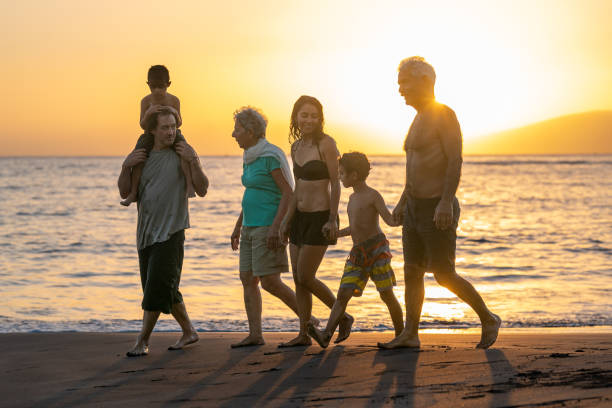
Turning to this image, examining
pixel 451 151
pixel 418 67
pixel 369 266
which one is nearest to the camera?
pixel 451 151

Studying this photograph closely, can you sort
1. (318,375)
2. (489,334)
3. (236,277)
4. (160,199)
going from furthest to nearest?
(236,277) < (160,199) < (489,334) < (318,375)

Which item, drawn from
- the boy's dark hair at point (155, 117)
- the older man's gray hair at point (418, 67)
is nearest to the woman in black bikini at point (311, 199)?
the older man's gray hair at point (418, 67)

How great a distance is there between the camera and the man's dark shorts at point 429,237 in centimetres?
469

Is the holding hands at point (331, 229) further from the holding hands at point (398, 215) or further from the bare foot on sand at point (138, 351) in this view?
the bare foot on sand at point (138, 351)

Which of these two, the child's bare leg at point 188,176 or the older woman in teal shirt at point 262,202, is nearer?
the child's bare leg at point 188,176

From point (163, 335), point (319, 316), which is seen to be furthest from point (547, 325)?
point (163, 335)

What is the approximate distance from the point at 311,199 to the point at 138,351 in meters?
1.70

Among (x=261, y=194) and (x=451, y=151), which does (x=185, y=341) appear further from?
(x=451, y=151)

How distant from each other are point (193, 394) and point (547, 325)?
15.5 feet

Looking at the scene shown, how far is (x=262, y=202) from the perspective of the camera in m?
5.44

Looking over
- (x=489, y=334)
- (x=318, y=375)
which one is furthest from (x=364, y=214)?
(x=318, y=375)

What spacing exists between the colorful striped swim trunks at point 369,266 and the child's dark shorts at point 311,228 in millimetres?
213

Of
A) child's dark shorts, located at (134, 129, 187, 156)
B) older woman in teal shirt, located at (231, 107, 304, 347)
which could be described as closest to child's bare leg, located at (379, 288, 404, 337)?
older woman in teal shirt, located at (231, 107, 304, 347)

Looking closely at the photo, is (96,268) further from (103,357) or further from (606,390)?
(606,390)
